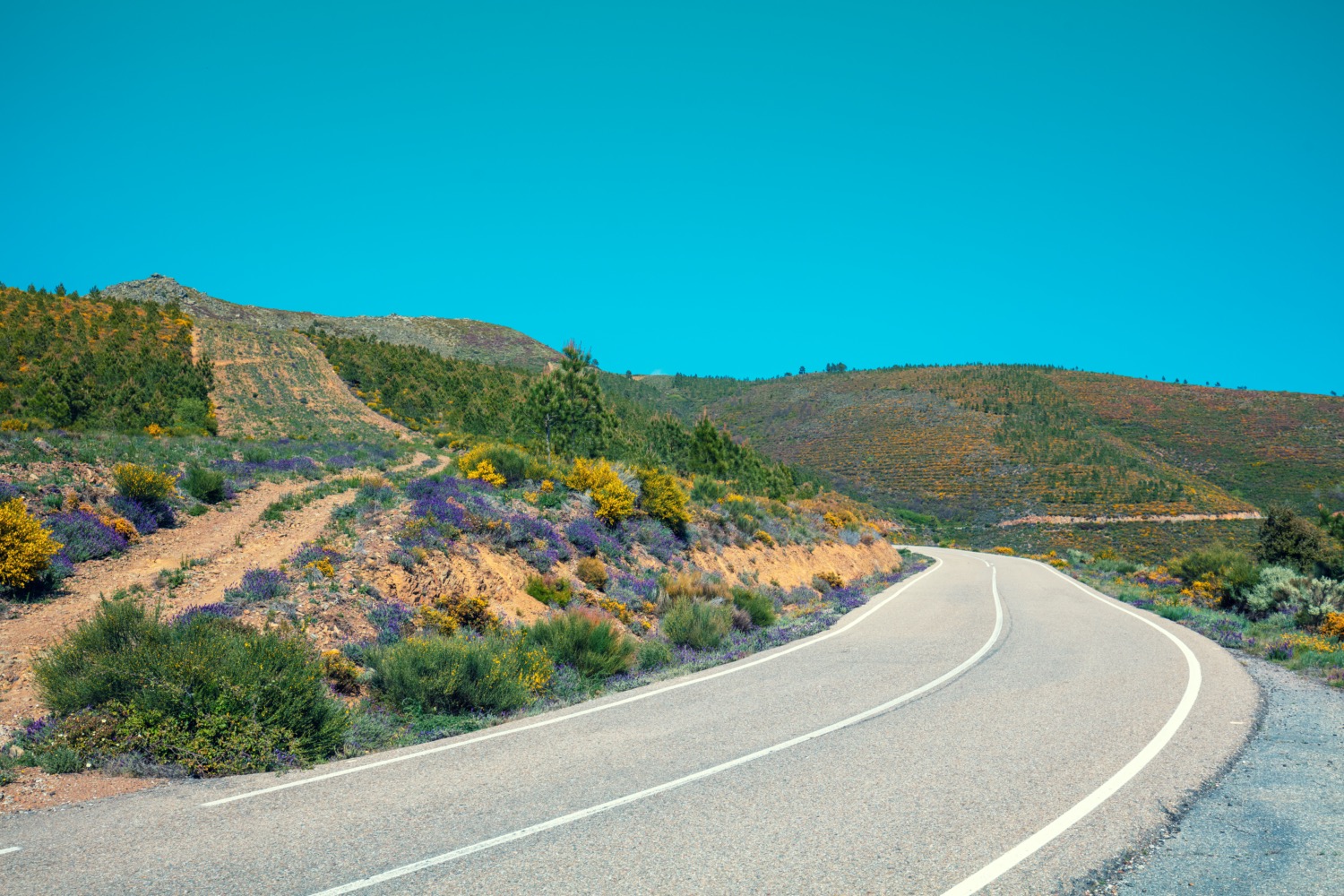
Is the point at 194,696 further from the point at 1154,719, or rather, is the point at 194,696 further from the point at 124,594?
the point at 1154,719

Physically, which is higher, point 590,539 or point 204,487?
point 204,487

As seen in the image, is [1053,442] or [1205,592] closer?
[1205,592]

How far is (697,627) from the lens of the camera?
38.6 feet

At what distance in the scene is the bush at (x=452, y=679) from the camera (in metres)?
7.72

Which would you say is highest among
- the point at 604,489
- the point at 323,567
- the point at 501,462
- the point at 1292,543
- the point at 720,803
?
the point at 501,462

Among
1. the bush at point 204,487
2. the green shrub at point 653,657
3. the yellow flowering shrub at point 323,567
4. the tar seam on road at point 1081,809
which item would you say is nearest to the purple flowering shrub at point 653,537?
the green shrub at point 653,657

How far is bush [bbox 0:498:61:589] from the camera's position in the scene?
32.3 feet

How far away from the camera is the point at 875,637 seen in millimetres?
12328

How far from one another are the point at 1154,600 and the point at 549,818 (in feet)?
66.5

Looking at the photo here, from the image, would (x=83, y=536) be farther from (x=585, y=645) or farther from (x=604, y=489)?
(x=604, y=489)

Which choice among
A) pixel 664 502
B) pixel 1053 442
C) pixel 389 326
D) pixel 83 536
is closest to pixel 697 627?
pixel 664 502

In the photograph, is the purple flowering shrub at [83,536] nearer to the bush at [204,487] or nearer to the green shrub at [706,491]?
the bush at [204,487]

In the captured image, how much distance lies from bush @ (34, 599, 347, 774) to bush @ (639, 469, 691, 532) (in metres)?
13.7

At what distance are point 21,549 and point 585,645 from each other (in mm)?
8295
